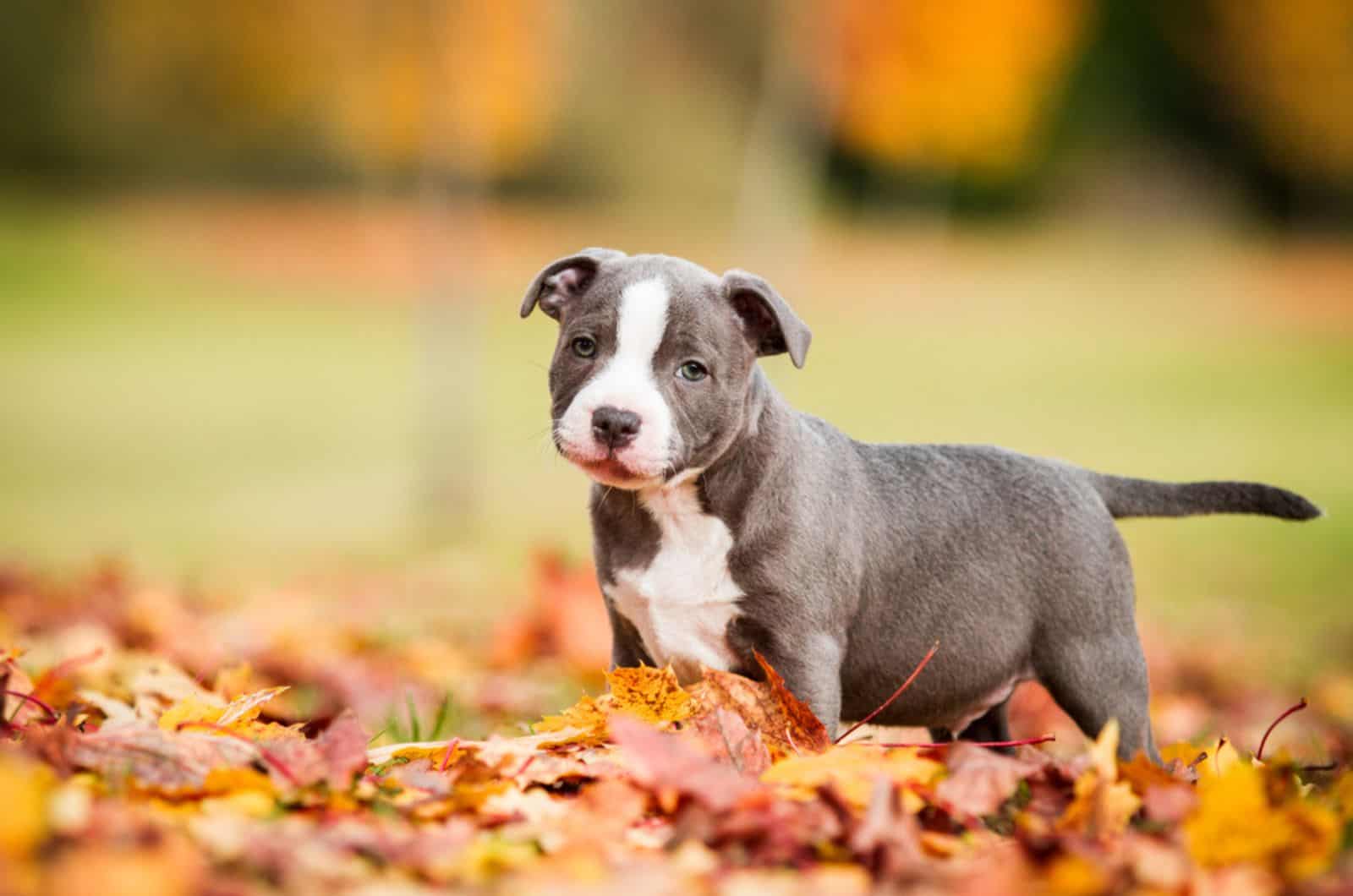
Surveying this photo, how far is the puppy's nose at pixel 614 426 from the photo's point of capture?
120 inches

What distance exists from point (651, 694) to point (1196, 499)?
1.68 metres

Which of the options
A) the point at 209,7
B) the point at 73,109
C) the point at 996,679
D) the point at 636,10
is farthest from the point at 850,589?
the point at 73,109

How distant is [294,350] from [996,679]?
18.3 m

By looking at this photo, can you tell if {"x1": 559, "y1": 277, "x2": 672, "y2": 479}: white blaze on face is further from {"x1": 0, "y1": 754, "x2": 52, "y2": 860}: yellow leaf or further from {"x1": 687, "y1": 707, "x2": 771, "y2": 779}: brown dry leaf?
{"x1": 0, "y1": 754, "x2": 52, "y2": 860}: yellow leaf

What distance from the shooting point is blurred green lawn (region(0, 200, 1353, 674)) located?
10953 mm

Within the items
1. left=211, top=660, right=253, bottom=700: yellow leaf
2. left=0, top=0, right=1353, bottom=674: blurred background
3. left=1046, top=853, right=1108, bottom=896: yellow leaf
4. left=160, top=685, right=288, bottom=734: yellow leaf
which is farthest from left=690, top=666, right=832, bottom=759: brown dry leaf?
left=0, top=0, right=1353, bottom=674: blurred background

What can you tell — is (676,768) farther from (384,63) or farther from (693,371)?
(384,63)

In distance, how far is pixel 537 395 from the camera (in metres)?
19.8

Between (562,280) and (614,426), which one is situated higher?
(562,280)

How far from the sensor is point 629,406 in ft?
10.0

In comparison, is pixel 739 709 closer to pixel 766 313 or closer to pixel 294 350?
pixel 766 313

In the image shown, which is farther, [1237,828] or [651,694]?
[651,694]

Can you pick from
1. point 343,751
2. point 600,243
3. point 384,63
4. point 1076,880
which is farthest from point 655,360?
point 600,243

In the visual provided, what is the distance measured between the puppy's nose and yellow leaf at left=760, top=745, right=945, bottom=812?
0.79 metres
